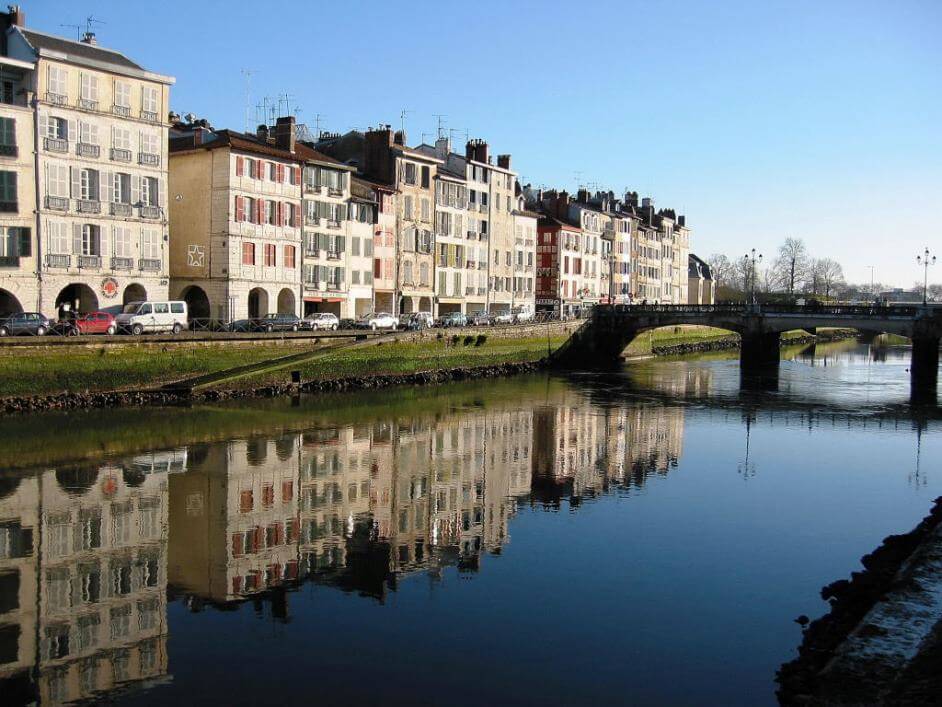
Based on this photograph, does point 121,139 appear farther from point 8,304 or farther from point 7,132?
point 8,304

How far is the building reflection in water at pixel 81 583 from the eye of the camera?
1391 centimetres

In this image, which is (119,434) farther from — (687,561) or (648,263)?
(648,263)

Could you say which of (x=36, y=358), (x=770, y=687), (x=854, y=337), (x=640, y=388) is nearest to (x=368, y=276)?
(x=640, y=388)

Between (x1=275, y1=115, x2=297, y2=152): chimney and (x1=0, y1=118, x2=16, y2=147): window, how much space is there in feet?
58.7

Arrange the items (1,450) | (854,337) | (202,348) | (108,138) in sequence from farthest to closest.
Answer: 1. (854,337)
2. (108,138)
3. (202,348)
4. (1,450)

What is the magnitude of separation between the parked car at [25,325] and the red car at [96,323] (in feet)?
4.66

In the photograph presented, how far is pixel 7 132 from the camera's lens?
42.5 meters

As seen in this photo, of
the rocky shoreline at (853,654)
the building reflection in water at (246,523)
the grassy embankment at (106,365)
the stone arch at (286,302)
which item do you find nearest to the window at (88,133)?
the grassy embankment at (106,365)

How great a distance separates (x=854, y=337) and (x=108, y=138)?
361 feet

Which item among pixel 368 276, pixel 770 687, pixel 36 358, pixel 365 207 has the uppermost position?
pixel 365 207

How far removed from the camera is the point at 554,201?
316ft

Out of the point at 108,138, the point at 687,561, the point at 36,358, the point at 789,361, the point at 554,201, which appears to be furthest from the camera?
the point at 554,201

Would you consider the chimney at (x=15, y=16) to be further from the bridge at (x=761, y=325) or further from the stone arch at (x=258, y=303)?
the bridge at (x=761, y=325)

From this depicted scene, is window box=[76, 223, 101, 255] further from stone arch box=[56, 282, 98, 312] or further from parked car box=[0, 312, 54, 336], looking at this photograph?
parked car box=[0, 312, 54, 336]
